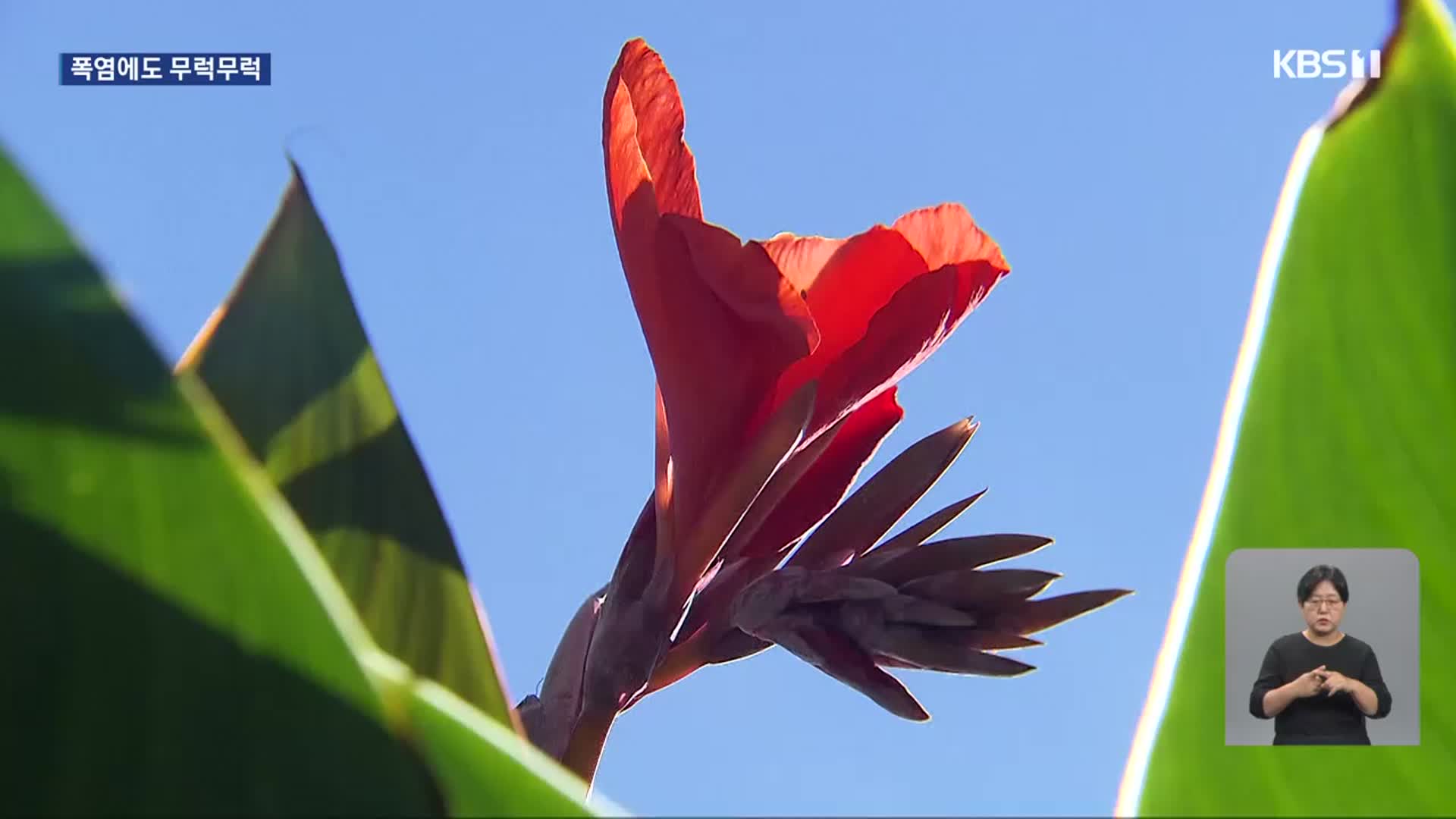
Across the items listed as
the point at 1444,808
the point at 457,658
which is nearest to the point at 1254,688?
the point at 1444,808

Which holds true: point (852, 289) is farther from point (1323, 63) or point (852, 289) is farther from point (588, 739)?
point (1323, 63)

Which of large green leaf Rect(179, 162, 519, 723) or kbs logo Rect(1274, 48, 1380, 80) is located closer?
large green leaf Rect(179, 162, 519, 723)

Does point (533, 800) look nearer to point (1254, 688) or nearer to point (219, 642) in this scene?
point (219, 642)

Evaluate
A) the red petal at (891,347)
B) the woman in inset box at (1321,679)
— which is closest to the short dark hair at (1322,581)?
the woman in inset box at (1321,679)

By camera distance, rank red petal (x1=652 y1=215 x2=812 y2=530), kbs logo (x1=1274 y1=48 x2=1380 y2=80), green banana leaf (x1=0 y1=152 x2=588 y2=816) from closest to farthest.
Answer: green banana leaf (x1=0 y1=152 x2=588 y2=816)
red petal (x1=652 y1=215 x2=812 y2=530)
kbs logo (x1=1274 y1=48 x2=1380 y2=80)
